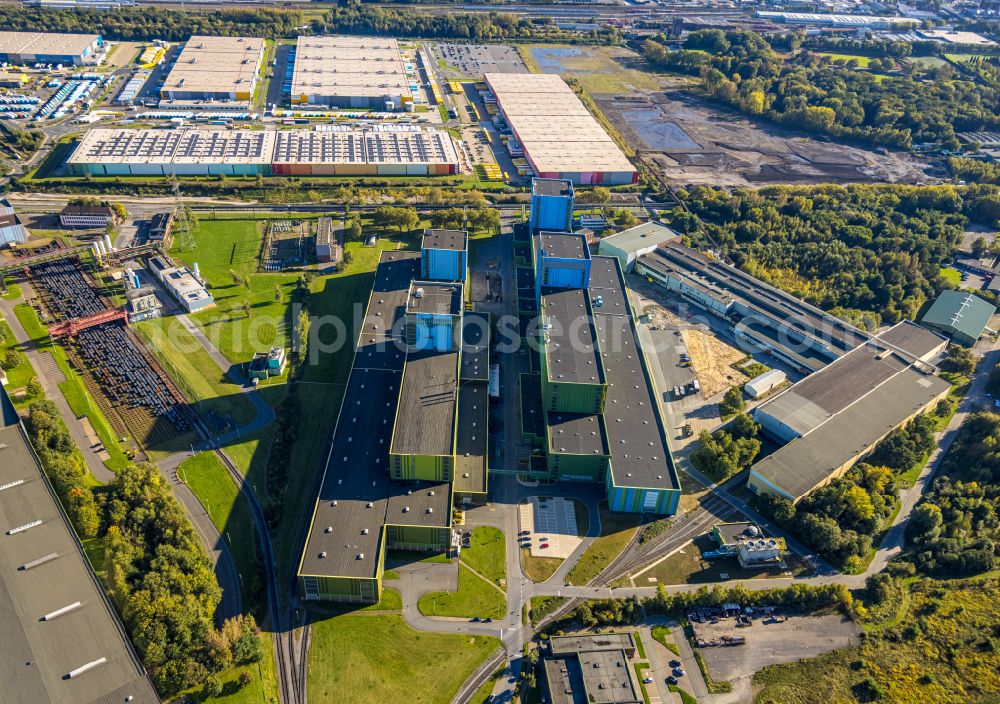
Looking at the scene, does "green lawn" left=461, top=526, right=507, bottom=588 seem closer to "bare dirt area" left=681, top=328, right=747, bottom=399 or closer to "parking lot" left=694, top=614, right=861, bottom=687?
"parking lot" left=694, top=614, right=861, bottom=687

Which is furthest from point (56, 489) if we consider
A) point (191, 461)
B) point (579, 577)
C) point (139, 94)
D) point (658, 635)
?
point (139, 94)

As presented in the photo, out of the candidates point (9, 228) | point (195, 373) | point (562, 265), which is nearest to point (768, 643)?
point (562, 265)

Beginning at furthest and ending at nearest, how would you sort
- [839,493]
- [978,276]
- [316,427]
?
[978,276], [316,427], [839,493]

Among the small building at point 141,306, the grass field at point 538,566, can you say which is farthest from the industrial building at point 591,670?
the small building at point 141,306

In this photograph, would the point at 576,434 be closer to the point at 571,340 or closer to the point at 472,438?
the point at 472,438

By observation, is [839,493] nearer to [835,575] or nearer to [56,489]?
[835,575]

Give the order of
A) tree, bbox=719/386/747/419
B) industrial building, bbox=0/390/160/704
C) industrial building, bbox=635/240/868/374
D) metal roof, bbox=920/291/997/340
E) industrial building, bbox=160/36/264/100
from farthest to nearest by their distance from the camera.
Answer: industrial building, bbox=160/36/264/100 < metal roof, bbox=920/291/997/340 < industrial building, bbox=635/240/868/374 < tree, bbox=719/386/747/419 < industrial building, bbox=0/390/160/704

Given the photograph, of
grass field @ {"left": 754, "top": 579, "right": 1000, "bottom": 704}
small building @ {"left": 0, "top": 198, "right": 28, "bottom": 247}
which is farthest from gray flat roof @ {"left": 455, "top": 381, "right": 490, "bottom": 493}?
small building @ {"left": 0, "top": 198, "right": 28, "bottom": 247}
